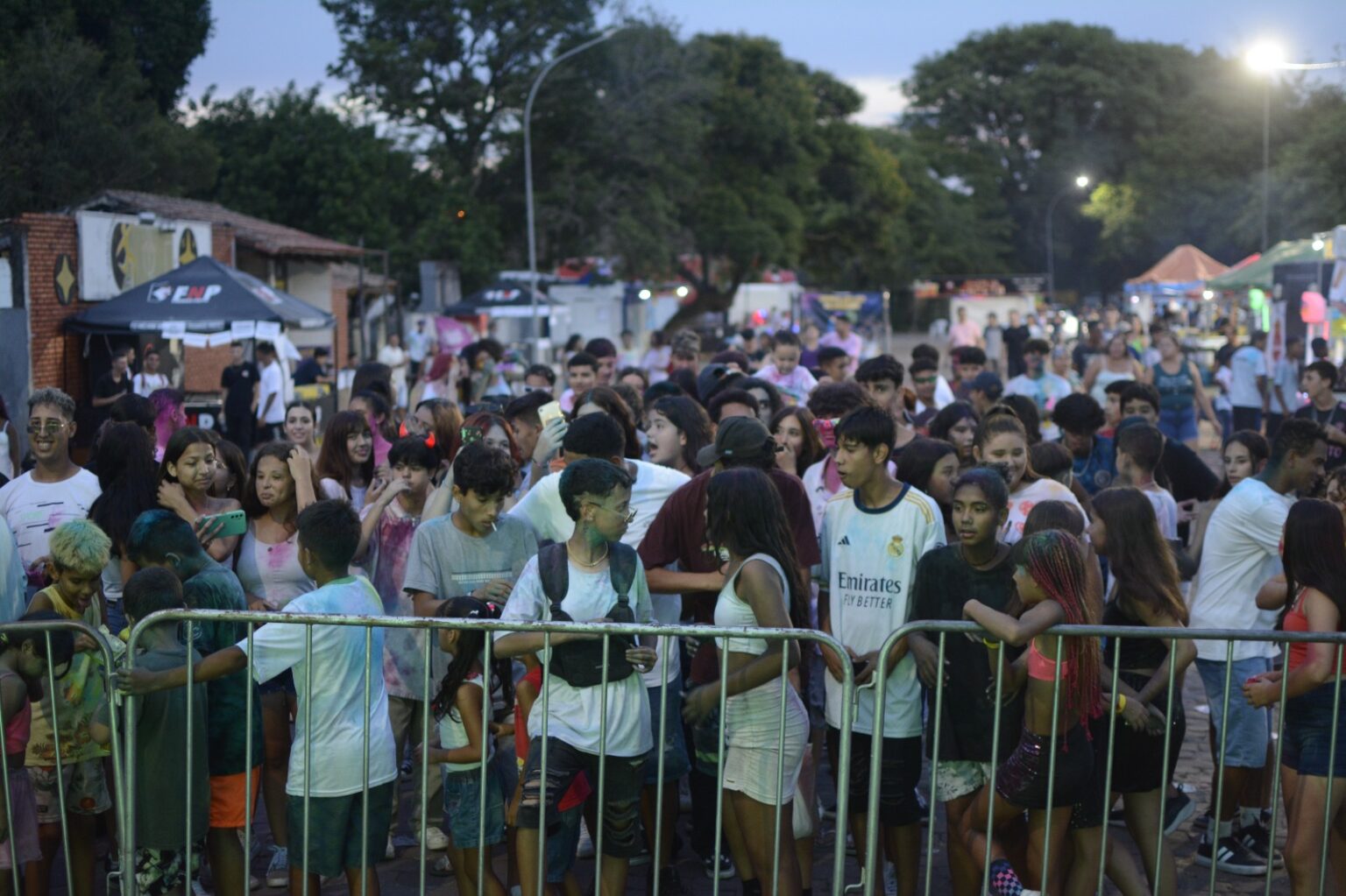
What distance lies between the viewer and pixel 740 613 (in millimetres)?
4785

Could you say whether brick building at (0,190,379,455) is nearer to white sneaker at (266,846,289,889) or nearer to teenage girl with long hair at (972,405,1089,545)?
white sneaker at (266,846,289,889)

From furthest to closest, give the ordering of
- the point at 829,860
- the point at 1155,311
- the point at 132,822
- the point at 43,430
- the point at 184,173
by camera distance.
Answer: the point at 1155,311
the point at 184,173
the point at 43,430
the point at 829,860
the point at 132,822

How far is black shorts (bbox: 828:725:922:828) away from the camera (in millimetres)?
4957

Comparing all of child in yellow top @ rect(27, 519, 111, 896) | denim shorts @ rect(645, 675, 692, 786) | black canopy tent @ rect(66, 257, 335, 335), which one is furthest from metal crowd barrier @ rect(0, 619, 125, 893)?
black canopy tent @ rect(66, 257, 335, 335)

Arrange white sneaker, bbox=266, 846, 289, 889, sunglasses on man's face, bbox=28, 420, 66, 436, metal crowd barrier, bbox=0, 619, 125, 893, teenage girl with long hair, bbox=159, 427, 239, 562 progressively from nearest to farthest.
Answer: metal crowd barrier, bbox=0, 619, 125, 893, white sneaker, bbox=266, 846, 289, 889, teenage girl with long hair, bbox=159, 427, 239, 562, sunglasses on man's face, bbox=28, 420, 66, 436

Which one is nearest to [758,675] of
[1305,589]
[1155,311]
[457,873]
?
[457,873]

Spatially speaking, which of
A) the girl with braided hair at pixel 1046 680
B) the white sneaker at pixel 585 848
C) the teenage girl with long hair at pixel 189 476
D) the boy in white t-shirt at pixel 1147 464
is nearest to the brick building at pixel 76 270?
the teenage girl with long hair at pixel 189 476

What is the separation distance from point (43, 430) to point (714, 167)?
145 feet

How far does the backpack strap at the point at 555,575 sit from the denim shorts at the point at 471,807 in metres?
0.67

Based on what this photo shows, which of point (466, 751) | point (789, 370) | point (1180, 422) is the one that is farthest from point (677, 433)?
point (1180, 422)

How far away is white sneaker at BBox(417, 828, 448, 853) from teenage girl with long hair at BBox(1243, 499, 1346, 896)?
3206 mm

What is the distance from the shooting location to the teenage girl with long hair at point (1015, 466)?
629 cm

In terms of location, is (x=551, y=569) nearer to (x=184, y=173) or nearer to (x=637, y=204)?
(x=184, y=173)

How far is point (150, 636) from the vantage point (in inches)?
185
